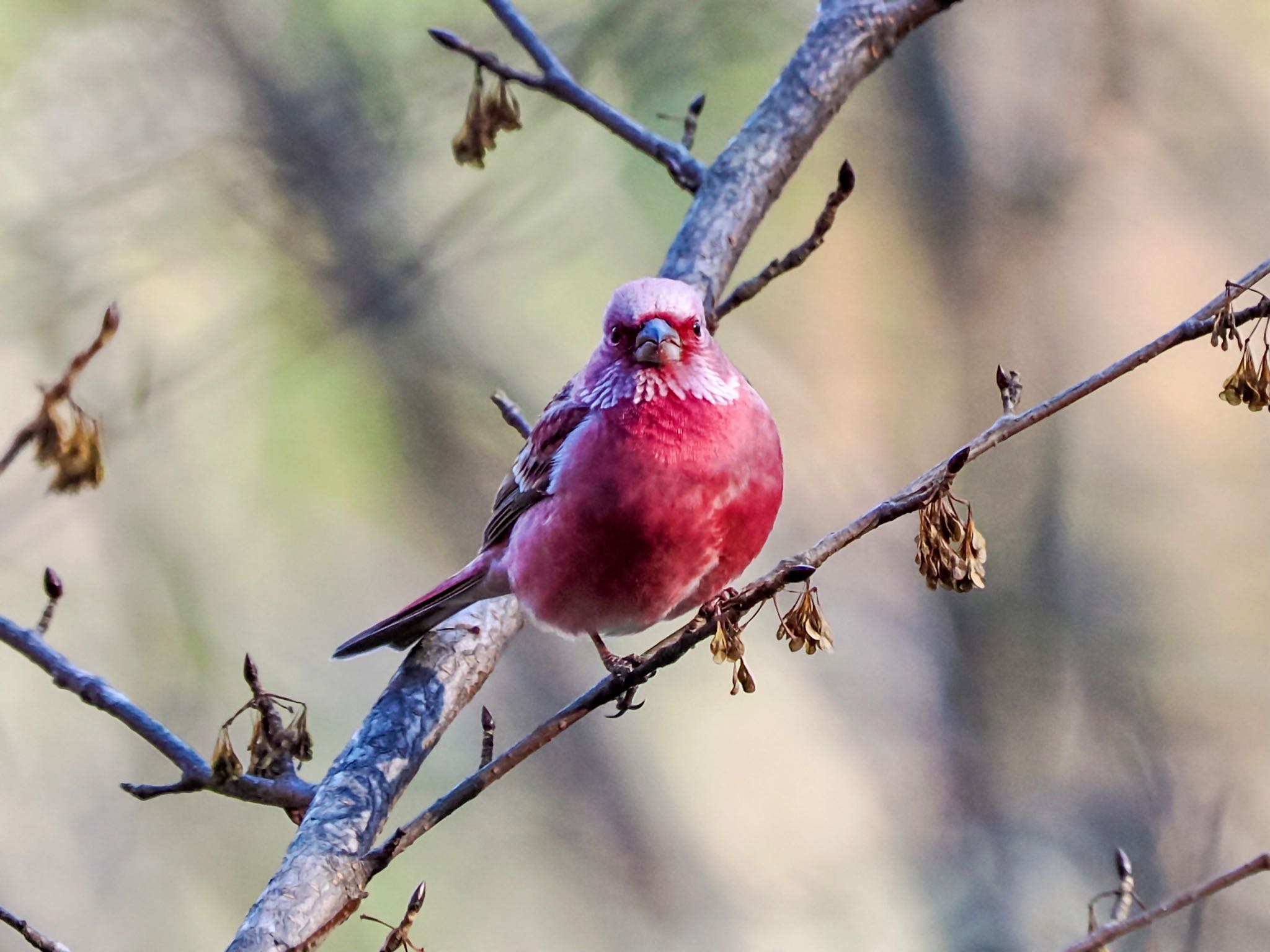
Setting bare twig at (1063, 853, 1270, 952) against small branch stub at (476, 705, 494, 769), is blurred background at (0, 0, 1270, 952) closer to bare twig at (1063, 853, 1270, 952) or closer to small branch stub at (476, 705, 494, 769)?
small branch stub at (476, 705, 494, 769)

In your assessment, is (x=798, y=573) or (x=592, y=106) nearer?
(x=798, y=573)

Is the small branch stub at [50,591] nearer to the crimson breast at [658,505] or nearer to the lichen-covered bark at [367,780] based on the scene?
the lichen-covered bark at [367,780]

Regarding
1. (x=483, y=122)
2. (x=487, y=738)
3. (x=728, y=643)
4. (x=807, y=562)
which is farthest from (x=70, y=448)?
(x=483, y=122)

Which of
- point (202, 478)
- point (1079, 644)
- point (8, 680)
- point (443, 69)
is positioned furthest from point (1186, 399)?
point (8, 680)

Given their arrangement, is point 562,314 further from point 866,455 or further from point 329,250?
point 866,455

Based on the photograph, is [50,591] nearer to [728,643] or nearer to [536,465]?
[536,465]

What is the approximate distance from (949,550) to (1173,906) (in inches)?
27.1

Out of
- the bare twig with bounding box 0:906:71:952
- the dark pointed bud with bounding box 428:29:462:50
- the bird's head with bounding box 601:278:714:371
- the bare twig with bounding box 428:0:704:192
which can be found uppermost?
the bare twig with bounding box 428:0:704:192

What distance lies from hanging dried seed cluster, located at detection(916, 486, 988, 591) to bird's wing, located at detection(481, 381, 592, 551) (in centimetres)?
121

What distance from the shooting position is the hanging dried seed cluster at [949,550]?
2.25m

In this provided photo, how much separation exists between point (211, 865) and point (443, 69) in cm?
448

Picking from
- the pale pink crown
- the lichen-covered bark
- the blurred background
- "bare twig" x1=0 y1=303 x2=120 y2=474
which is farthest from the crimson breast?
the blurred background

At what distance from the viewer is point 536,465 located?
11.3ft

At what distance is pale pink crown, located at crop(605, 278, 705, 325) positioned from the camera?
126 inches
